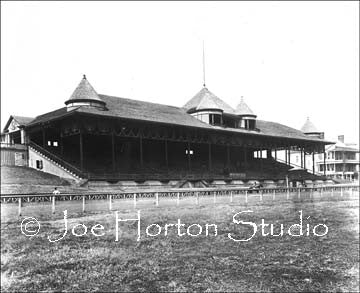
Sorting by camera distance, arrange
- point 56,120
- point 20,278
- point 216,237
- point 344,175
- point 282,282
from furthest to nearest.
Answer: point 344,175 → point 56,120 → point 216,237 → point 20,278 → point 282,282

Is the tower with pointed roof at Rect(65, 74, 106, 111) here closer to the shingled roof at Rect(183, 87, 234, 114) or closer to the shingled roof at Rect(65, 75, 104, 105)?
the shingled roof at Rect(65, 75, 104, 105)

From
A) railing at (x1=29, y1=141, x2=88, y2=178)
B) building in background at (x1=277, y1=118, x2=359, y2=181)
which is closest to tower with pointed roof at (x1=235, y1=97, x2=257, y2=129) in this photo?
railing at (x1=29, y1=141, x2=88, y2=178)

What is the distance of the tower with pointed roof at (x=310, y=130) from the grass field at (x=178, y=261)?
4344 cm

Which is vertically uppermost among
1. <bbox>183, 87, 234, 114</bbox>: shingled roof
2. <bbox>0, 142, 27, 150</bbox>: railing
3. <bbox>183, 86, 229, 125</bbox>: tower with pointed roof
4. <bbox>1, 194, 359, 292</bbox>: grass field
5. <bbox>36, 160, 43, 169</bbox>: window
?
<bbox>183, 87, 234, 114</bbox>: shingled roof

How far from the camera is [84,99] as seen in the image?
33.8m

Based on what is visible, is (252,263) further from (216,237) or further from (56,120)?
(56,120)

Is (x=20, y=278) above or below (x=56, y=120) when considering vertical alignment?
below

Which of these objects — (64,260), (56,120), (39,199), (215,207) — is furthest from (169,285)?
(56,120)

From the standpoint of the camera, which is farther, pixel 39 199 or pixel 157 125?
pixel 157 125

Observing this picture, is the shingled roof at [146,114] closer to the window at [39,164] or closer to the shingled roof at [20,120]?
the shingled roof at [20,120]

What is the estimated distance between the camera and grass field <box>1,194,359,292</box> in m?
11.2

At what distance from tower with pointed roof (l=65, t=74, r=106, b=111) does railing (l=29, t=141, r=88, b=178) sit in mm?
4037

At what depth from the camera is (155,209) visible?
21.0 metres

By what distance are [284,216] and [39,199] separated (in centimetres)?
1048
